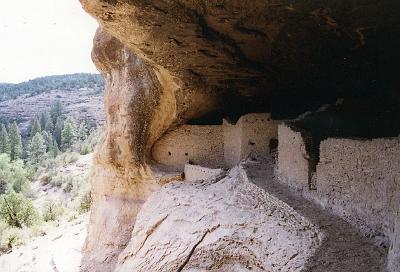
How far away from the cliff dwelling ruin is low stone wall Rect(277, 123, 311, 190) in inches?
1.3

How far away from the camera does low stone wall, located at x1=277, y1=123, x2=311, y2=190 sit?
6.45m

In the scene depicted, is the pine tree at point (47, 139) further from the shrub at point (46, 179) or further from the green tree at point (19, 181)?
the green tree at point (19, 181)

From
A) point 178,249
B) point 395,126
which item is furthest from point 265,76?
point 178,249

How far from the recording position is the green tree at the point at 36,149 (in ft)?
134

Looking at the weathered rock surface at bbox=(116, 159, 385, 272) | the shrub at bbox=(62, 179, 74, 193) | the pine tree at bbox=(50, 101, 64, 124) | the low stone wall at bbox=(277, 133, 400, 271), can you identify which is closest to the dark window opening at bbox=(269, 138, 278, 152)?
the weathered rock surface at bbox=(116, 159, 385, 272)

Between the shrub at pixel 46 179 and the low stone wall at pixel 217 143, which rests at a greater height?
the low stone wall at pixel 217 143

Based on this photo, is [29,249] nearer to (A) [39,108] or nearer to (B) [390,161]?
(B) [390,161]

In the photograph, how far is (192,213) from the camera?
6.95 metres

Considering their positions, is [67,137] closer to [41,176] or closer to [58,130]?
[58,130]

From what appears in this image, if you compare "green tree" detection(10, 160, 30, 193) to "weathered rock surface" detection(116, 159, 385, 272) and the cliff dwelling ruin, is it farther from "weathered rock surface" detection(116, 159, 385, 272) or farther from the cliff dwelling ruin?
"weathered rock surface" detection(116, 159, 385, 272)

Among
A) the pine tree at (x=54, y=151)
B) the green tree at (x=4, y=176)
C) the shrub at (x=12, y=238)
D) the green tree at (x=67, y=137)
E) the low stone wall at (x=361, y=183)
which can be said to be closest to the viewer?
the low stone wall at (x=361, y=183)

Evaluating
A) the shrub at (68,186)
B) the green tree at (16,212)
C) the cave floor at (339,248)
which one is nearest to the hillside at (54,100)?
the shrub at (68,186)

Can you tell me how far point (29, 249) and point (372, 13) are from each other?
1343 centimetres

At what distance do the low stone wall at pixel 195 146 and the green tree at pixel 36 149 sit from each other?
3365cm
